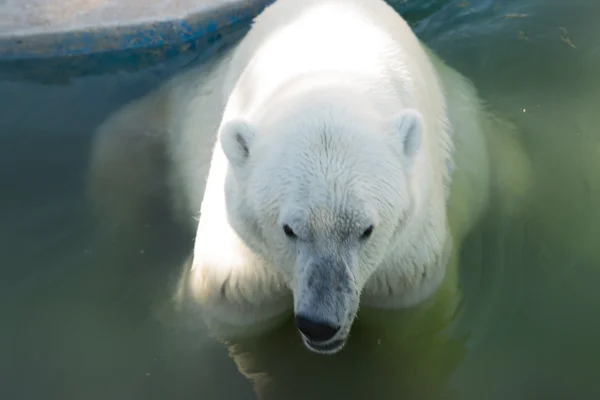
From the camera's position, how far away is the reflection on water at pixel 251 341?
3.09 metres

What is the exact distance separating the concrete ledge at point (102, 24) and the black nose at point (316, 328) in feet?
10.9

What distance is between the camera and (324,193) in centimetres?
211

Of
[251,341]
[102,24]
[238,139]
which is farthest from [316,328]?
[102,24]

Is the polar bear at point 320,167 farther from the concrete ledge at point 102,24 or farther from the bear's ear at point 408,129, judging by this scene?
the concrete ledge at point 102,24

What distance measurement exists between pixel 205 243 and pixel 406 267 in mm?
905

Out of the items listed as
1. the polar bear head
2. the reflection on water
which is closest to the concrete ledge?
the reflection on water

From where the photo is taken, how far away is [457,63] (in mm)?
4887

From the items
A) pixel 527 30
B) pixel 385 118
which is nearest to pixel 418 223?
pixel 385 118

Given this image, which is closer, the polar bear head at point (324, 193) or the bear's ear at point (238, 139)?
the polar bear head at point (324, 193)

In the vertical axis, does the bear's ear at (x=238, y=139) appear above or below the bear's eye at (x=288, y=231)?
above

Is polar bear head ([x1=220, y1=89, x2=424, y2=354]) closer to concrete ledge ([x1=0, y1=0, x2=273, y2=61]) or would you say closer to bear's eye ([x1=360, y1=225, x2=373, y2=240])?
bear's eye ([x1=360, y1=225, x2=373, y2=240])

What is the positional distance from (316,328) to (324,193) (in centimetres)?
43

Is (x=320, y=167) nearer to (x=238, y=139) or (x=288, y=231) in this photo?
(x=288, y=231)

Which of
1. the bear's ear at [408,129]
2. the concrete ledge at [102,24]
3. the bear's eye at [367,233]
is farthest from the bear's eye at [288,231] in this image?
the concrete ledge at [102,24]
